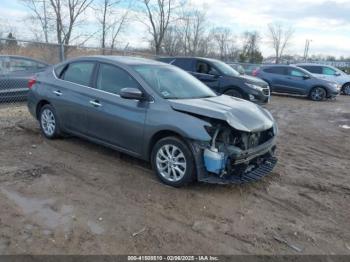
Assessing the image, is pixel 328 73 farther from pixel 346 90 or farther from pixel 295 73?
pixel 295 73

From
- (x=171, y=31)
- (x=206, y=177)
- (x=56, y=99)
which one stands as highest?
(x=171, y=31)

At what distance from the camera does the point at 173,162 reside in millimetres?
5098

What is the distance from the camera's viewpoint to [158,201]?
15.4 ft

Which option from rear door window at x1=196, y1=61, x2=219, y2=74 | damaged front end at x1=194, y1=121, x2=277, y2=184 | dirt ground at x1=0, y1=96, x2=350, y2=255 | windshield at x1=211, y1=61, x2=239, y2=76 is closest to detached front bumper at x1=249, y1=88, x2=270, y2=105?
windshield at x1=211, y1=61, x2=239, y2=76

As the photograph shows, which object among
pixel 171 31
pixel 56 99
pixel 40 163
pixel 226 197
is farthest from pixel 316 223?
pixel 171 31

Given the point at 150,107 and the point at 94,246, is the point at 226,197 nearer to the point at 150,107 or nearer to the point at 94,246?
the point at 150,107

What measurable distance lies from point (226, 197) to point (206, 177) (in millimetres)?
367

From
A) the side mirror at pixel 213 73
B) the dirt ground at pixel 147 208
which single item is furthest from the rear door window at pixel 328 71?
the dirt ground at pixel 147 208

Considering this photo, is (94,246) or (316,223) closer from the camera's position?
(94,246)

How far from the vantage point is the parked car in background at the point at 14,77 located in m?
10.5

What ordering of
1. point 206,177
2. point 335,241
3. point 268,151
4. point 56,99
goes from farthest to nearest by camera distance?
point 56,99 < point 268,151 < point 206,177 < point 335,241

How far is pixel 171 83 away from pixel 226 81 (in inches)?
274

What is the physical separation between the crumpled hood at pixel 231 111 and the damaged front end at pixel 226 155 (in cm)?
8

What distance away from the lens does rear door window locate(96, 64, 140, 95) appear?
5719mm
